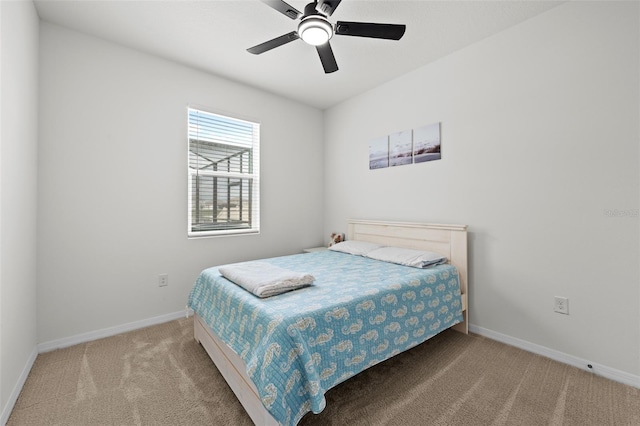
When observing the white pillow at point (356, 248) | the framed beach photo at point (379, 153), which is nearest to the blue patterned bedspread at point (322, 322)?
the white pillow at point (356, 248)

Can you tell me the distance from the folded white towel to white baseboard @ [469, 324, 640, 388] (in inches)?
70.4

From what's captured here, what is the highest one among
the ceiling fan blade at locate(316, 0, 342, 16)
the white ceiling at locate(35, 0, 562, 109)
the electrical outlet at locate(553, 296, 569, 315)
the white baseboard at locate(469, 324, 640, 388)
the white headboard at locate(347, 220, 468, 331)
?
the white ceiling at locate(35, 0, 562, 109)

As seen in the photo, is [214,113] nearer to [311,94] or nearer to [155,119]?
[155,119]

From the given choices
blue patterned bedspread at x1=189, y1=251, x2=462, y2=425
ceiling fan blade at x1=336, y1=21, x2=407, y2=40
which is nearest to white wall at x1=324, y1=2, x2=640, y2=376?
blue patterned bedspread at x1=189, y1=251, x2=462, y2=425

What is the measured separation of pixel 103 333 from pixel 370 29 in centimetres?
326

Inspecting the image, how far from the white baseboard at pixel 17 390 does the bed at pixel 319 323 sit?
102cm

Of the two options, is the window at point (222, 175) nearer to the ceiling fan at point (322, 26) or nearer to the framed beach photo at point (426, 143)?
the ceiling fan at point (322, 26)

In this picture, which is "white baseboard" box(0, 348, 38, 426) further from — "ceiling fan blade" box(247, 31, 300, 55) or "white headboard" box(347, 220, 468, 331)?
"white headboard" box(347, 220, 468, 331)

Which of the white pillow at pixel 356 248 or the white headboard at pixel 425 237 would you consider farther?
the white pillow at pixel 356 248

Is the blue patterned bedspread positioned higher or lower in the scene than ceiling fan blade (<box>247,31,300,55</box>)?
lower

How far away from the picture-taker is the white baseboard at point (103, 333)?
7.23ft

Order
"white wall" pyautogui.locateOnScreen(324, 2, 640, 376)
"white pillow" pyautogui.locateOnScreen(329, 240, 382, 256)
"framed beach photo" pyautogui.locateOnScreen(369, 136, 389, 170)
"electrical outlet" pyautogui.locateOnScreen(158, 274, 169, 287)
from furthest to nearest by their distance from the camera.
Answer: "framed beach photo" pyautogui.locateOnScreen(369, 136, 389, 170) < "white pillow" pyautogui.locateOnScreen(329, 240, 382, 256) < "electrical outlet" pyautogui.locateOnScreen(158, 274, 169, 287) < "white wall" pyautogui.locateOnScreen(324, 2, 640, 376)

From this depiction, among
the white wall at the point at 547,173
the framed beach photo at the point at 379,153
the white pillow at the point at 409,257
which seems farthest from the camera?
the framed beach photo at the point at 379,153

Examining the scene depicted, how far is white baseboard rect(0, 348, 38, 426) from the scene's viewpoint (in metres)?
1.44
